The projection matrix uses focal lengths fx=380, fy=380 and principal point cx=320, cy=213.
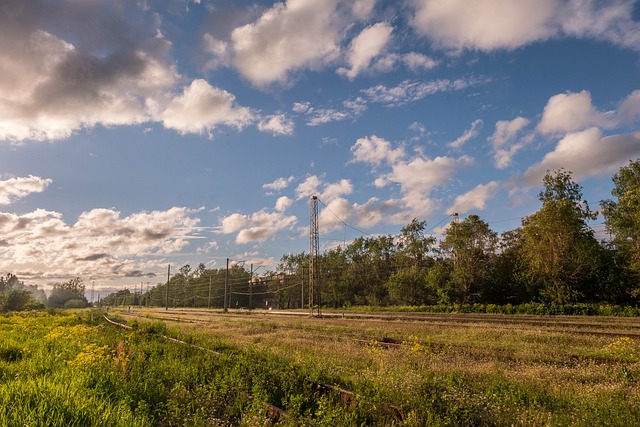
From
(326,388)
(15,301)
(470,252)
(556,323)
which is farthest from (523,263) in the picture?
(15,301)

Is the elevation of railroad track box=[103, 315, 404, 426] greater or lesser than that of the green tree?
greater

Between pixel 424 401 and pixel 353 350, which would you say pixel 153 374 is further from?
pixel 353 350

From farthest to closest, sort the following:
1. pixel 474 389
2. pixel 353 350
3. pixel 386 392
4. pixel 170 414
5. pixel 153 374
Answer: pixel 353 350 → pixel 153 374 → pixel 474 389 → pixel 386 392 → pixel 170 414

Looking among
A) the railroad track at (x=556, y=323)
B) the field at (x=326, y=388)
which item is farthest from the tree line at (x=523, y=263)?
the field at (x=326, y=388)

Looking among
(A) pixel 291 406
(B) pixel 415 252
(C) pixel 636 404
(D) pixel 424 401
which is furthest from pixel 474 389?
(B) pixel 415 252

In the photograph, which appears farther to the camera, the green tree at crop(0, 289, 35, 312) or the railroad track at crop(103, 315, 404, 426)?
the green tree at crop(0, 289, 35, 312)

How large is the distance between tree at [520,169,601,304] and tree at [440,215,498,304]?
9.43 metres

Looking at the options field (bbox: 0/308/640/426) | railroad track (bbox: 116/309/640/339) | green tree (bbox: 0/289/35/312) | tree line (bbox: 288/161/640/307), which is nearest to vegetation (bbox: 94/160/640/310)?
tree line (bbox: 288/161/640/307)

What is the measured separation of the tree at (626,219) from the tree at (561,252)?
7.55 ft

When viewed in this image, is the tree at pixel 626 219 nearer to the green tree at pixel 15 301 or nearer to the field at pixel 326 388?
the field at pixel 326 388

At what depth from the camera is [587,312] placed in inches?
1422

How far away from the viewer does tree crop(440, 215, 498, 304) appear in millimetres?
53469

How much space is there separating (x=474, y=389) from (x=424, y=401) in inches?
83.6

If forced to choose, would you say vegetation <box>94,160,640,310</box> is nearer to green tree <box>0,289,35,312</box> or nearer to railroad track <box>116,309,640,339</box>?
railroad track <box>116,309,640,339</box>
